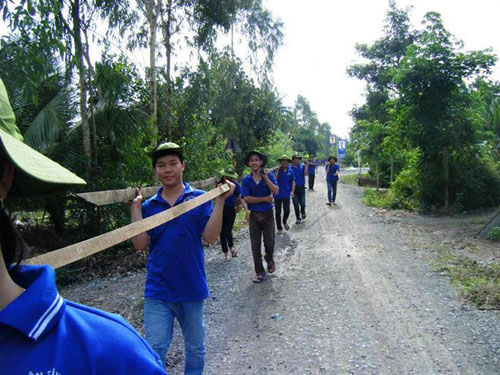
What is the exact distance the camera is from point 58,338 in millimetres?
824

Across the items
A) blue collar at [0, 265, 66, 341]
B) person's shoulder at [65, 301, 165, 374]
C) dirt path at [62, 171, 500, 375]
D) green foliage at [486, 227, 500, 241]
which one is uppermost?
blue collar at [0, 265, 66, 341]

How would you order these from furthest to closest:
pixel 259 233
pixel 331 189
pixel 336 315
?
pixel 331 189
pixel 259 233
pixel 336 315

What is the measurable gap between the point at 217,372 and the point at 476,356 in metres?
2.44

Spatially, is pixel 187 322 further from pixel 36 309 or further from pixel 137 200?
pixel 36 309

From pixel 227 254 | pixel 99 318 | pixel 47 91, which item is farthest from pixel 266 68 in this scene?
pixel 99 318

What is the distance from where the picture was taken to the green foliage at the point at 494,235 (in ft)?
27.2

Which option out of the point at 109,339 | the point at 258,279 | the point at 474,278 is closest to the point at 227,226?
the point at 258,279

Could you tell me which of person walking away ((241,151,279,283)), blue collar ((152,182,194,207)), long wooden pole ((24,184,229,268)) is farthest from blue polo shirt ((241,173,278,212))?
long wooden pole ((24,184,229,268))

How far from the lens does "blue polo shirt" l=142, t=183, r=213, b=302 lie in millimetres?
2785

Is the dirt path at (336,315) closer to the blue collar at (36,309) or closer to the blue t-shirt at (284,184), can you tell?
the blue t-shirt at (284,184)

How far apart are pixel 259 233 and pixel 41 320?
5591mm

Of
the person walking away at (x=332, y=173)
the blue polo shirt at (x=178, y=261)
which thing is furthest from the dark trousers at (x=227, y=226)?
the person walking away at (x=332, y=173)

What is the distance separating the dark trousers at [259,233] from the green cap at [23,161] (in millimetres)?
5422

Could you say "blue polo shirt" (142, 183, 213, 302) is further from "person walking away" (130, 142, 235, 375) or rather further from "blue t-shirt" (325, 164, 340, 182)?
"blue t-shirt" (325, 164, 340, 182)
